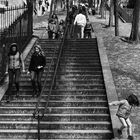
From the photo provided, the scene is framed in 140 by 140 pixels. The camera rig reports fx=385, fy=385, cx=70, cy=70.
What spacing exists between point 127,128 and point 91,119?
58.8 inches

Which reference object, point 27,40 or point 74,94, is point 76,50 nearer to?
point 27,40

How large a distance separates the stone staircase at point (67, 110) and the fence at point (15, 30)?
46.5 inches

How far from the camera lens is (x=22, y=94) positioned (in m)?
12.0

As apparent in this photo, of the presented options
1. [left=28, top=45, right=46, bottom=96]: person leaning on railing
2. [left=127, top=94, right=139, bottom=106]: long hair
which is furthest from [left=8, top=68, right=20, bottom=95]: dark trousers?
[left=127, top=94, right=139, bottom=106]: long hair

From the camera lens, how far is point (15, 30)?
1427cm

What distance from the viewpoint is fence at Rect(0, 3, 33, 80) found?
1255cm

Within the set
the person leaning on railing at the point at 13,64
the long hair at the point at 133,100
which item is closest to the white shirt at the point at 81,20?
the person leaning on railing at the point at 13,64

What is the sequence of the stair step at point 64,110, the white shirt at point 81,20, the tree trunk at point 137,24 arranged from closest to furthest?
the stair step at point 64,110
the tree trunk at point 137,24
the white shirt at point 81,20

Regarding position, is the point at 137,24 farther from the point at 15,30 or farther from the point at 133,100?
the point at 133,100

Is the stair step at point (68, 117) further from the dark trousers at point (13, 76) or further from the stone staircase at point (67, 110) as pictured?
the dark trousers at point (13, 76)

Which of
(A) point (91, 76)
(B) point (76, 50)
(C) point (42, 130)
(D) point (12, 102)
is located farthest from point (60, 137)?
(B) point (76, 50)

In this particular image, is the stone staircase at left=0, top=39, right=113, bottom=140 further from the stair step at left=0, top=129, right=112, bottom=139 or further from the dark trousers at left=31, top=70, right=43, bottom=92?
the dark trousers at left=31, top=70, right=43, bottom=92

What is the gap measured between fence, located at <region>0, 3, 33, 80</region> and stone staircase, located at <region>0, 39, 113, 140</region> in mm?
1180

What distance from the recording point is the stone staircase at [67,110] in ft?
33.2
